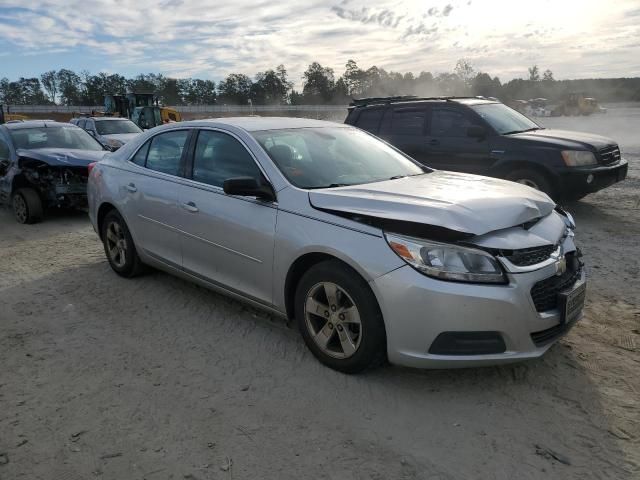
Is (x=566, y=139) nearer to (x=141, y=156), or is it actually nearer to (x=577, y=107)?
(x=141, y=156)

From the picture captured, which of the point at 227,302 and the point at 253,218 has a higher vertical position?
the point at 253,218

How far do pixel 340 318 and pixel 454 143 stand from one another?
569 cm

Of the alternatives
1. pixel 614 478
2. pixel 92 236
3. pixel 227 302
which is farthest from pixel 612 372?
pixel 92 236

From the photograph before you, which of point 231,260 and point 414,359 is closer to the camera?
point 414,359

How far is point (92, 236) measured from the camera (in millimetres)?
7297

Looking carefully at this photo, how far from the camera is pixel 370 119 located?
30.2 feet

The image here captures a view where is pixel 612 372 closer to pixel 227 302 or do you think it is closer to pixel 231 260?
pixel 231 260

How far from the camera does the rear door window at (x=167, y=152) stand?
4.56 metres

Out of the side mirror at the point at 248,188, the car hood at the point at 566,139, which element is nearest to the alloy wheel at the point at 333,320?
the side mirror at the point at 248,188

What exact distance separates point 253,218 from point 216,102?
3381 inches

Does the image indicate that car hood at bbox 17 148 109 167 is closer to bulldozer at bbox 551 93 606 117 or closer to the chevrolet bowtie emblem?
the chevrolet bowtie emblem

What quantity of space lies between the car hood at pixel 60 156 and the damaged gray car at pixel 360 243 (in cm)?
407

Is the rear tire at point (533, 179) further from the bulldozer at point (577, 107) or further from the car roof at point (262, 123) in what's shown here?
the bulldozer at point (577, 107)

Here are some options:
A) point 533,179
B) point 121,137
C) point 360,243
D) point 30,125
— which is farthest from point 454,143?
point 121,137
